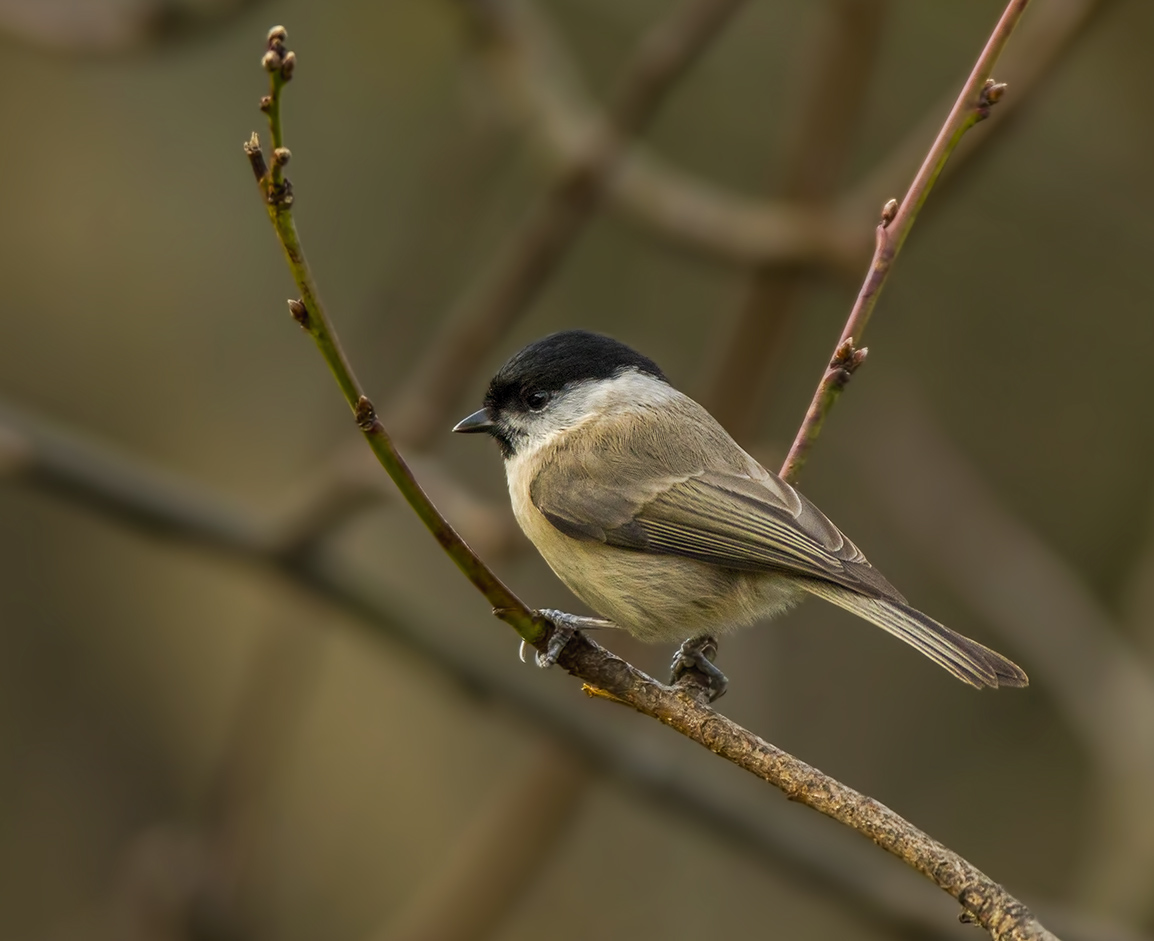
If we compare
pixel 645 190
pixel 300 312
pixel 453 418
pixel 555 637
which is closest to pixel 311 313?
pixel 300 312

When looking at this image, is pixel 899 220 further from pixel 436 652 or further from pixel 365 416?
pixel 436 652

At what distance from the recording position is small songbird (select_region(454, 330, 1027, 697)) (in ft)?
8.61

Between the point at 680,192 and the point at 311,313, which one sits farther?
the point at 680,192

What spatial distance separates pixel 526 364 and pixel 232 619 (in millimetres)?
3153

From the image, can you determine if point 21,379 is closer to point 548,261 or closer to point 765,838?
point 548,261

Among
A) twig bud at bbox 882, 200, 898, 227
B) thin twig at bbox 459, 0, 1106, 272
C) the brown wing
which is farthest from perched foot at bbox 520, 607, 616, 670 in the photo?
thin twig at bbox 459, 0, 1106, 272

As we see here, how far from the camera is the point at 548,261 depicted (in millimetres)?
3701

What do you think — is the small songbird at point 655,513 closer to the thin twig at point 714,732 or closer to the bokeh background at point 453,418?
the thin twig at point 714,732

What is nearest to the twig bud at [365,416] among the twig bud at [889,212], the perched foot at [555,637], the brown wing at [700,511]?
the perched foot at [555,637]

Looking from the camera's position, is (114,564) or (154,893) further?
(114,564)

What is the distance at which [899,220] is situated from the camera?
6.68 feet

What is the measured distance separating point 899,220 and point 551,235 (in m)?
1.80

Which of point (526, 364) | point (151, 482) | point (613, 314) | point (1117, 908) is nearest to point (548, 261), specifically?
point (526, 364)

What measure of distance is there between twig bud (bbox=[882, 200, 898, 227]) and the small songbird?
581 millimetres
